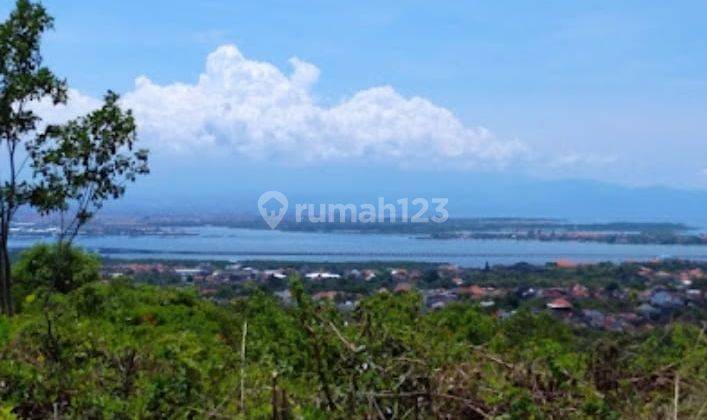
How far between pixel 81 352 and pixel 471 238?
33.6 metres

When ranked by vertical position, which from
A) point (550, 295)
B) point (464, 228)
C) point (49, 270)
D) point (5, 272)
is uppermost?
point (464, 228)

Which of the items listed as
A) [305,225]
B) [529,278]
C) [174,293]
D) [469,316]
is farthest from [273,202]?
[305,225]

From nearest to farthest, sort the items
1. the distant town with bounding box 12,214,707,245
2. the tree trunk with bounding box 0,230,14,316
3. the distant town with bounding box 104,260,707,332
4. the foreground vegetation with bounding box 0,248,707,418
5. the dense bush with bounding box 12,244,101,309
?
the foreground vegetation with bounding box 0,248,707,418 < the distant town with bounding box 104,260,707,332 < the tree trunk with bounding box 0,230,14,316 < the dense bush with bounding box 12,244,101,309 < the distant town with bounding box 12,214,707,245

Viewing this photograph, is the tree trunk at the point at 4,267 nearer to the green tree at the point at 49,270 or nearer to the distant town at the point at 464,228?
the green tree at the point at 49,270

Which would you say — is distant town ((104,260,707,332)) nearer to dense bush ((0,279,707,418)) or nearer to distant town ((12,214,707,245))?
dense bush ((0,279,707,418))

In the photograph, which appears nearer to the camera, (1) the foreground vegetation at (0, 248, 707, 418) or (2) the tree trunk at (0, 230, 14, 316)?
(1) the foreground vegetation at (0, 248, 707, 418)

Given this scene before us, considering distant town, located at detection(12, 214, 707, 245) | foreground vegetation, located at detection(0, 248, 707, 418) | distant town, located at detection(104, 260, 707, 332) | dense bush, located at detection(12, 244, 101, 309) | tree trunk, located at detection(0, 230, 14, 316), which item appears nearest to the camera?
foreground vegetation, located at detection(0, 248, 707, 418)

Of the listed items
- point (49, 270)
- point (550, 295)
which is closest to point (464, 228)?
point (49, 270)

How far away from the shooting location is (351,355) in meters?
3.27

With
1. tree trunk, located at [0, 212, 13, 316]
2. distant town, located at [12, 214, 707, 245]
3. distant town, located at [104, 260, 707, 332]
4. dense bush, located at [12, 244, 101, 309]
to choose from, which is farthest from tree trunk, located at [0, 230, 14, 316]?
distant town, located at [12, 214, 707, 245]

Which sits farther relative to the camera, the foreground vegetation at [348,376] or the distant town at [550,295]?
the distant town at [550,295]

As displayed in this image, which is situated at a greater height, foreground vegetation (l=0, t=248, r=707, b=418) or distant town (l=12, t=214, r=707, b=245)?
distant town (l=12, t=214, r=707, b=245)

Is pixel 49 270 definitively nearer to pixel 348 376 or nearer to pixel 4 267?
pixel 4 267

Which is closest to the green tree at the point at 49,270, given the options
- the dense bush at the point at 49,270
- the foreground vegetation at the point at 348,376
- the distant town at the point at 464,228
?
the dense bush at the point at 49,270
